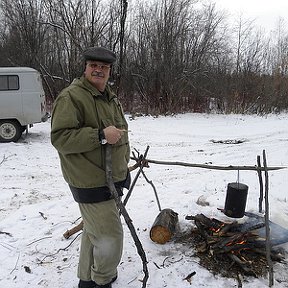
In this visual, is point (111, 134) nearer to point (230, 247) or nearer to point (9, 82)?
point (230, 247)

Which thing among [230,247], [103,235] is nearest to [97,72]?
[103,235]

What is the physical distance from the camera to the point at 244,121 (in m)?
15.2

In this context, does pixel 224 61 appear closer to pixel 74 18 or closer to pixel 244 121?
pixel 244 121

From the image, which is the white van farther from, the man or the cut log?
the man

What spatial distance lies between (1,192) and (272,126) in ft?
37.5

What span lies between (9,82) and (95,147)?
8249mm

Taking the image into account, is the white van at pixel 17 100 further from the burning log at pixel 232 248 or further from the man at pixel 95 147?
the man at pixel 95 147

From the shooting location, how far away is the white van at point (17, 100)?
9.23 m

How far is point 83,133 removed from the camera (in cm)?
Result: 209

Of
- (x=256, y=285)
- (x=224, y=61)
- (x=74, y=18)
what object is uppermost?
(x=74, y=18)

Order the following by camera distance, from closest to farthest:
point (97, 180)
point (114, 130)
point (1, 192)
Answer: point (114, 130)
point (97, 180)
point (1, 192)

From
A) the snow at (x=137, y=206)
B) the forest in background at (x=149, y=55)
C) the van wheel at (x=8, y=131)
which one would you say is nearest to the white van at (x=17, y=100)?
the van wheel at (x=8, y=131)

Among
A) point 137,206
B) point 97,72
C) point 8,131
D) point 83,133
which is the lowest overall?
point 137,206

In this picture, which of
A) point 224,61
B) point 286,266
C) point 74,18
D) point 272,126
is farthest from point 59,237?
point 224,61
